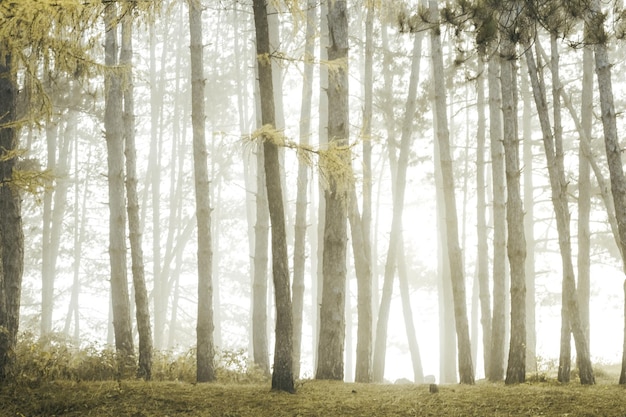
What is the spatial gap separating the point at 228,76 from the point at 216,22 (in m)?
2.66

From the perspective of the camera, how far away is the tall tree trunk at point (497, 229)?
34.5 ft

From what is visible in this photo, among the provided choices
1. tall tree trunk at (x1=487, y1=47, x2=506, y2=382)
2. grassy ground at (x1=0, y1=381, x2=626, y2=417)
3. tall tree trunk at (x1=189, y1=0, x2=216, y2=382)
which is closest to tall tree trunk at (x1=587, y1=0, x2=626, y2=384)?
grassy ground at (x1=0, y1=381, x2=626, y2=417)

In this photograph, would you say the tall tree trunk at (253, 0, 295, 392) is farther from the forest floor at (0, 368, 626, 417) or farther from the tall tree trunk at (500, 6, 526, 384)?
the tall tree trunk at (500, 6, 526, 384)

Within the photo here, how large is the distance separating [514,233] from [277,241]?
381cm

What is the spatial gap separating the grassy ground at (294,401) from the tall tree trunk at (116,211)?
11.2 ft

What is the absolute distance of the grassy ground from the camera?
6305mm

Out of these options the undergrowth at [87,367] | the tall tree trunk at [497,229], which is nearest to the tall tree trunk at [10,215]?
the undergrowth at [87,367]

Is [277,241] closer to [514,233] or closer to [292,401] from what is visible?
[292,401]

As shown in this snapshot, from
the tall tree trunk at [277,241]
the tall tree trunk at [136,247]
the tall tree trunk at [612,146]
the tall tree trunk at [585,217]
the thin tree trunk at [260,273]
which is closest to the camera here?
the tall tree trunk at [277,241]

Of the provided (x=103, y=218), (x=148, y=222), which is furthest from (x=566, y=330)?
(x=103, y=218)

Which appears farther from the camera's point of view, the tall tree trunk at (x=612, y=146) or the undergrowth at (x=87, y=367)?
the undergrowth at (x=87, y=367)

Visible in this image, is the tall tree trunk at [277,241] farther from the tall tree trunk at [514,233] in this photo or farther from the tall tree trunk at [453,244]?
the tall tree trunk at [514,233]

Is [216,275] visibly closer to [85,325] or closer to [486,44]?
[85,325]

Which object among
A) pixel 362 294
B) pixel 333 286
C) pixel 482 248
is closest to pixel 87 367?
pixel 333 286
